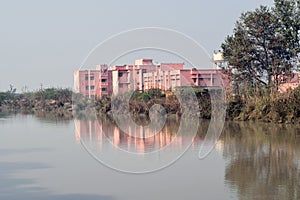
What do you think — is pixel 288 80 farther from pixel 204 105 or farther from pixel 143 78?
pixel 143 78

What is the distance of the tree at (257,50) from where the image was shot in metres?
20.2

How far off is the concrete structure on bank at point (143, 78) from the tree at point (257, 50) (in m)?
1.28

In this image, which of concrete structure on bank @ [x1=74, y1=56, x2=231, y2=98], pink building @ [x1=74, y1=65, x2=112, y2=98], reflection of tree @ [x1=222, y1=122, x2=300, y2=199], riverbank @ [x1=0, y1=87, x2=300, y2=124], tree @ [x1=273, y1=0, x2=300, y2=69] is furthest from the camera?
pink building @ [x1=74, y1=65, x2=112, y2=98]

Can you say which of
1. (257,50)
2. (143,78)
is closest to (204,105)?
(257,50)

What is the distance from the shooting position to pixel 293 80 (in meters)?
21.2

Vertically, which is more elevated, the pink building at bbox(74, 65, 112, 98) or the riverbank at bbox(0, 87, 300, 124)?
the pink building at bbox(74, 65, 112, 98)

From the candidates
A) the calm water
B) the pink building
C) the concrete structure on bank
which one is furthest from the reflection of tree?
the pink building

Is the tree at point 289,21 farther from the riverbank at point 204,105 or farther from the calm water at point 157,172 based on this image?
the calm water at point 157,172

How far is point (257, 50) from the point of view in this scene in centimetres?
2056

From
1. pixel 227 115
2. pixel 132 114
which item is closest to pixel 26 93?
pixel 132 114

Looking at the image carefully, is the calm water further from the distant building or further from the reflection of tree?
the distant building

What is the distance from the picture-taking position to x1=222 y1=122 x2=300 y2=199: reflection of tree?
22.2 feet

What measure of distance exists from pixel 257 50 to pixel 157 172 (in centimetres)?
1291

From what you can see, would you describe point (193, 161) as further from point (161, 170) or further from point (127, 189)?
point (127, 189)
